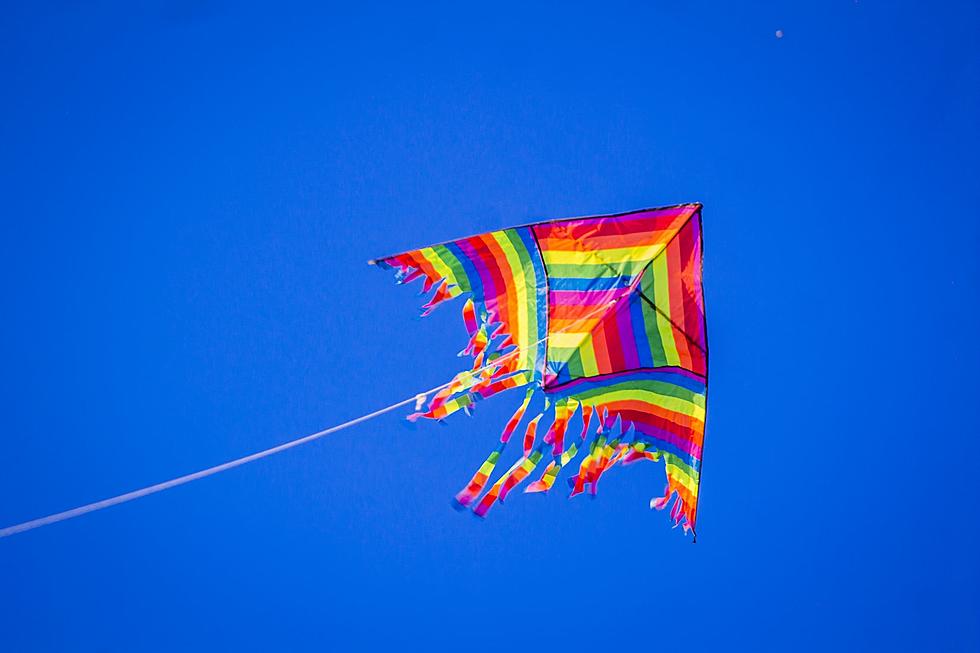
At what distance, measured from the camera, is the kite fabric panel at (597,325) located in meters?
3.42

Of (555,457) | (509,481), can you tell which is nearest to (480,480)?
(509,481)

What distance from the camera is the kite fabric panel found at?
11.2ft

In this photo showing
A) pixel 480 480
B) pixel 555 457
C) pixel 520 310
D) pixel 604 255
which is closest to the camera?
pixel 480 480

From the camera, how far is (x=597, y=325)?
349cm

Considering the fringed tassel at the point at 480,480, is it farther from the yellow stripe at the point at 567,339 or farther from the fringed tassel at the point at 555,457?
the yellow stripe at the point at 567,339

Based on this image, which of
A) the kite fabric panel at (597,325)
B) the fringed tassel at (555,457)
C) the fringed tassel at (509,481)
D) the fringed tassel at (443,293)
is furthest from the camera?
the fringed tassel at (443,293)

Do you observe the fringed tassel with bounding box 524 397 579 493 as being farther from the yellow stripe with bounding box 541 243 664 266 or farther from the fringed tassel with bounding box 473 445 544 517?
the yellow stripe with bounding box 541 243 664 266

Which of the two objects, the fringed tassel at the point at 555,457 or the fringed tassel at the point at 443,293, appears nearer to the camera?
the fringed tassel at the point at 555,457

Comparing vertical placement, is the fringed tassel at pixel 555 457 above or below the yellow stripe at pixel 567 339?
below

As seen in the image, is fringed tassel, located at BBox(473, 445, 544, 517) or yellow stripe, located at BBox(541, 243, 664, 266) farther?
yellow stripe, located at BBox(541, 243, 664, 266)

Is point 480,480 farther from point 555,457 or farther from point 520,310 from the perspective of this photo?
point 520,310

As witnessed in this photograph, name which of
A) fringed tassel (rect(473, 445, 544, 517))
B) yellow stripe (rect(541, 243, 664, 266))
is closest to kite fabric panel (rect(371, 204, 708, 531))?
yellow stripe (rect(541, 243, 664, 266))

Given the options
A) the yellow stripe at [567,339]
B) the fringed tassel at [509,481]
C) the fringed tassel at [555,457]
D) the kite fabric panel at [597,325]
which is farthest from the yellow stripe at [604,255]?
the fringed tassel at [509,481]

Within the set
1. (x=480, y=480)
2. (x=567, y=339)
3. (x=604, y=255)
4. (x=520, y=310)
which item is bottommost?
(x=480, y=480)
